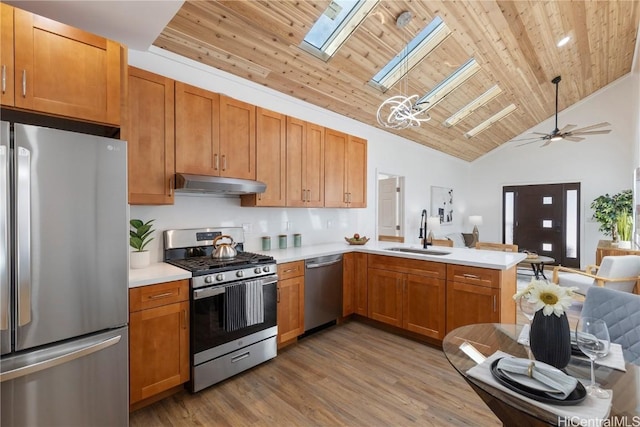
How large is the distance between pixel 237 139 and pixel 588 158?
25.5 feet

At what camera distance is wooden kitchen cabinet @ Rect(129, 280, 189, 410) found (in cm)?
195

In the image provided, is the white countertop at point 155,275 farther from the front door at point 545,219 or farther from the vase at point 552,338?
the front door at point 545,219

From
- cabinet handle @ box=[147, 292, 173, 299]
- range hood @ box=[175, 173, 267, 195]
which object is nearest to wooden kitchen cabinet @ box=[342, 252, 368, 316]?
range hood @ box=[175, 173, 267, 195]

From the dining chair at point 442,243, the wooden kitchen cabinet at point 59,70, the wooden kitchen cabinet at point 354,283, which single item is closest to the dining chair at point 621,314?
the wooden kitchen cabinet at point 354,283

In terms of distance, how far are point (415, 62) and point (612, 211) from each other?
17.9 feet

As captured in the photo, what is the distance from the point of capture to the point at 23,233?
55.5 inches

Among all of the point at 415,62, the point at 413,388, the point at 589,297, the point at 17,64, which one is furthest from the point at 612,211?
the point at 17,64

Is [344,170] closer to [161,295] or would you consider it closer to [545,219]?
[161,295]

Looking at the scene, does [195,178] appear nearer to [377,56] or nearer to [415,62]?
[377,56]

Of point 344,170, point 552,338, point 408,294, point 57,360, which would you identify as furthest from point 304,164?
point 552,338

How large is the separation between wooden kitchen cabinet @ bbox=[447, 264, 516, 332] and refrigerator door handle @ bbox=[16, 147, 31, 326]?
301cm

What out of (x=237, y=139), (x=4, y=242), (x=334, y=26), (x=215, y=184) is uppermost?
(x=334, y=26)

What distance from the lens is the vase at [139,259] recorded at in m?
2.28

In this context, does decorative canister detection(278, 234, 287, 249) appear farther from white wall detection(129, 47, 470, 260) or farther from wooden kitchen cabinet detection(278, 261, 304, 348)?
wooden kitchen cabinet detection(278, 261, 304, 348)
